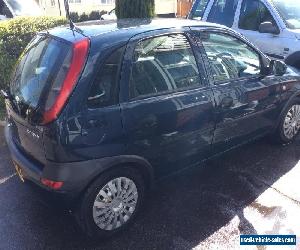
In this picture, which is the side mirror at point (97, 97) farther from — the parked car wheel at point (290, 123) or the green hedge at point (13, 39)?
the green hedge at point (13, 39)

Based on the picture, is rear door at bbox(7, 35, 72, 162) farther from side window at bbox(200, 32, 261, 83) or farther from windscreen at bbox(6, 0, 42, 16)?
windscreen at bbox(6, 0, 42, 16)

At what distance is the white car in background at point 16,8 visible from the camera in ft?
37.6

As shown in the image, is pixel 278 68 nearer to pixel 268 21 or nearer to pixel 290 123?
pixel 290 123

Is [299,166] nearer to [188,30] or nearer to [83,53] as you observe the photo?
[188,30]

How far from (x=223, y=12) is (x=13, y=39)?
3965 mm

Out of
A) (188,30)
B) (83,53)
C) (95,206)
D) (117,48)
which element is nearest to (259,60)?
(188,30)

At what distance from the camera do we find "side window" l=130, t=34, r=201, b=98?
10.5 ft

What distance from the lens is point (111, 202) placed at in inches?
128

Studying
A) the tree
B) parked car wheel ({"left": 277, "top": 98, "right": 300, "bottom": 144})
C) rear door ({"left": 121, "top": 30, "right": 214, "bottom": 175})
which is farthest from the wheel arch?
rear door ({"left": 121, "top": 30, "right": 214, "bottom": 175})

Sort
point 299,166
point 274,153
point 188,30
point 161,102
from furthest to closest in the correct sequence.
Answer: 1. point 274,153
2. point 299,166
3. point 188,30
4. point 161,102

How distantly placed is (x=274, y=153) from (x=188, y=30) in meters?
2.26

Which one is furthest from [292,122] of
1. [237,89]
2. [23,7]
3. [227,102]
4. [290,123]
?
[23,7]

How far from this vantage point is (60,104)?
2.86 metres

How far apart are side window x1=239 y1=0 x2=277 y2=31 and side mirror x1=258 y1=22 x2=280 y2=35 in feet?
0.65
